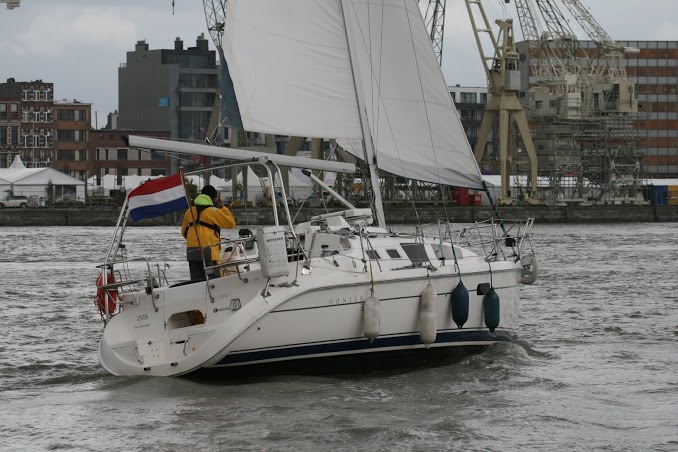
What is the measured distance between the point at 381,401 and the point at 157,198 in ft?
11.2

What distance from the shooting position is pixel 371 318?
558 inches

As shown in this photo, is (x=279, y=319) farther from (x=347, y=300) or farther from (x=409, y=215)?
(x=409, y=215)

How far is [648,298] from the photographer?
27.1 meters

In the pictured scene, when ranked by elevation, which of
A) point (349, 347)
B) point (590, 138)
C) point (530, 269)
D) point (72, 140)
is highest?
point (72, 140)

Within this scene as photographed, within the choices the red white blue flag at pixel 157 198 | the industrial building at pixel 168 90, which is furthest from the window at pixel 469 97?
the red white blue flag at pixel 157 198

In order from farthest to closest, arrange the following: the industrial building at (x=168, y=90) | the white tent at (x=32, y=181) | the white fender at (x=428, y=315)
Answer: the industrial building at (x=168, y=90) < the white tent at (x=32, y=181) < the white fender at (x=428, y=315)

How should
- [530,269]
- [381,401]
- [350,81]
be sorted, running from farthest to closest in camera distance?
[530,269] < [350,81] < [381,401]

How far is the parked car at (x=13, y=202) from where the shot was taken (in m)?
88.1

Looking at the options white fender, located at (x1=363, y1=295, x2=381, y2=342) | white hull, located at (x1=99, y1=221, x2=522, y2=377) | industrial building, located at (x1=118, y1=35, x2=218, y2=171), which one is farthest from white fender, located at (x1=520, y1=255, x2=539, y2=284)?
industrial building, located at (x1=118, y1=35, x2=218, y2=171)

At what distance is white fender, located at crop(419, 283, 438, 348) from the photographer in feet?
48.3

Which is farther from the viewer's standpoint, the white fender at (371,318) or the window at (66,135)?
the window at (66,135)

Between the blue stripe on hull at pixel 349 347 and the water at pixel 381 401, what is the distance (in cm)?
33

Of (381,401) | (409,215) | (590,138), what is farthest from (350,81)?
(590,138)

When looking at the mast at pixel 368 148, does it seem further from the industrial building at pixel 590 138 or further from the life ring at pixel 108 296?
the industrial building at pixel 590 138
